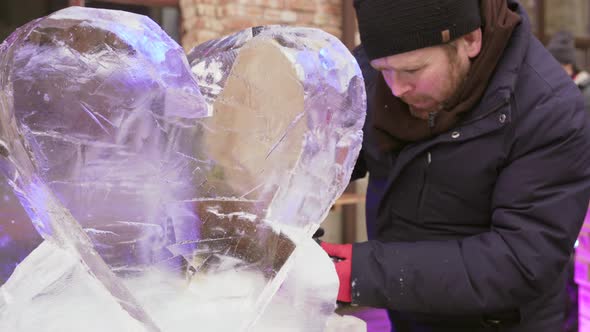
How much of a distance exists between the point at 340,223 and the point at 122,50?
3421 millimetres

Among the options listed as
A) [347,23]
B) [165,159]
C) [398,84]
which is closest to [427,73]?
[398,84]

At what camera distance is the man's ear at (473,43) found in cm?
111

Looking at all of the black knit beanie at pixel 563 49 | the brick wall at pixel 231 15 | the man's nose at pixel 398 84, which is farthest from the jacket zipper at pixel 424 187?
the black knit beanie at pixel 563 49

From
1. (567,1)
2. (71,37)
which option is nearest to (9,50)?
(71,37)

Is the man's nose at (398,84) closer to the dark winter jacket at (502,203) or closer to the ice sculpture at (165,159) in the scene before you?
the dark winter jacket at (502,203)

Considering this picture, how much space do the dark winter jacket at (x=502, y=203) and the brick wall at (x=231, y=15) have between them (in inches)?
84.3

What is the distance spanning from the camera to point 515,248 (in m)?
1.06

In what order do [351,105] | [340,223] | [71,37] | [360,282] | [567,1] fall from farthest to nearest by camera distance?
[567,1] < [340,223] < [360,282] < [351,105] < [71,37]

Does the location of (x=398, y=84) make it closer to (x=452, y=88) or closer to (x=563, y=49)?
(x=452, y=88)

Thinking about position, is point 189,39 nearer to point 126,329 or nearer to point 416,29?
point 416,29

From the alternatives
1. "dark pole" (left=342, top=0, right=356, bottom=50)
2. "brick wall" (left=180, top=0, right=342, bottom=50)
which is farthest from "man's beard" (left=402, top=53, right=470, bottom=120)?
"dark pole" (left=342, top=0, right=356, bottom=50)

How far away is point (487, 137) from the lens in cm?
112

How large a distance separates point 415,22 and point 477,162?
0.29 meters

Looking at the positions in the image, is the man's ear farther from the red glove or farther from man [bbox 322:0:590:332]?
the red glove
